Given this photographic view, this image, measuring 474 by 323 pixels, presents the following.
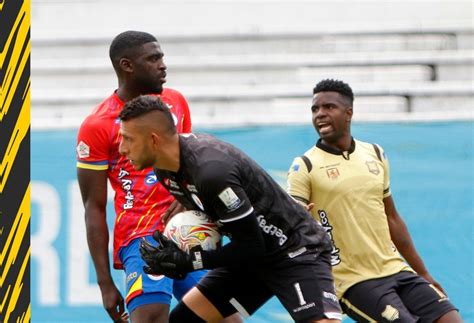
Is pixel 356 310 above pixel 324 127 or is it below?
below

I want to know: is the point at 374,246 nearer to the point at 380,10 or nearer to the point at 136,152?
the point at 136,152

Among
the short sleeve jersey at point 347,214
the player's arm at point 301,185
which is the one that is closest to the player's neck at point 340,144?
the short sleeve jersey at point 347,214

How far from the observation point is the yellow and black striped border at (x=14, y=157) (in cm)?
321

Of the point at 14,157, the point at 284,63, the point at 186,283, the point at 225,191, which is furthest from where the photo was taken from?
the point at 284,63

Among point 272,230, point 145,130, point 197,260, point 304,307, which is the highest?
point 145,130

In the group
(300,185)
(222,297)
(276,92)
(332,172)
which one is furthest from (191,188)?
(276,92)

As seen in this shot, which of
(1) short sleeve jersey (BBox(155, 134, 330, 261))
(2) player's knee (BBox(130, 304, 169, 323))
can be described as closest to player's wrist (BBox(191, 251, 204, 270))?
(1) short sleeve jersey (BBox(155, 134, 330, 261))

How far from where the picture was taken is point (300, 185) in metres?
6.02

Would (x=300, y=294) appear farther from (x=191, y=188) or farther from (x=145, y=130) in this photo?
(x=145, y=130)

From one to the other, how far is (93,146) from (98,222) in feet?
1.35

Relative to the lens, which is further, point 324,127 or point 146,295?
point 324,127

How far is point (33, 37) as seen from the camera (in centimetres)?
890

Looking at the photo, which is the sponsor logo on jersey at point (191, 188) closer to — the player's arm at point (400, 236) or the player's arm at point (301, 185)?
the player's arm at point (301, 185)

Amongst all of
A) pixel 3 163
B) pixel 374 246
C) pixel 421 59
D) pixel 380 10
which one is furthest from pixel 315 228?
pixel 380 10
